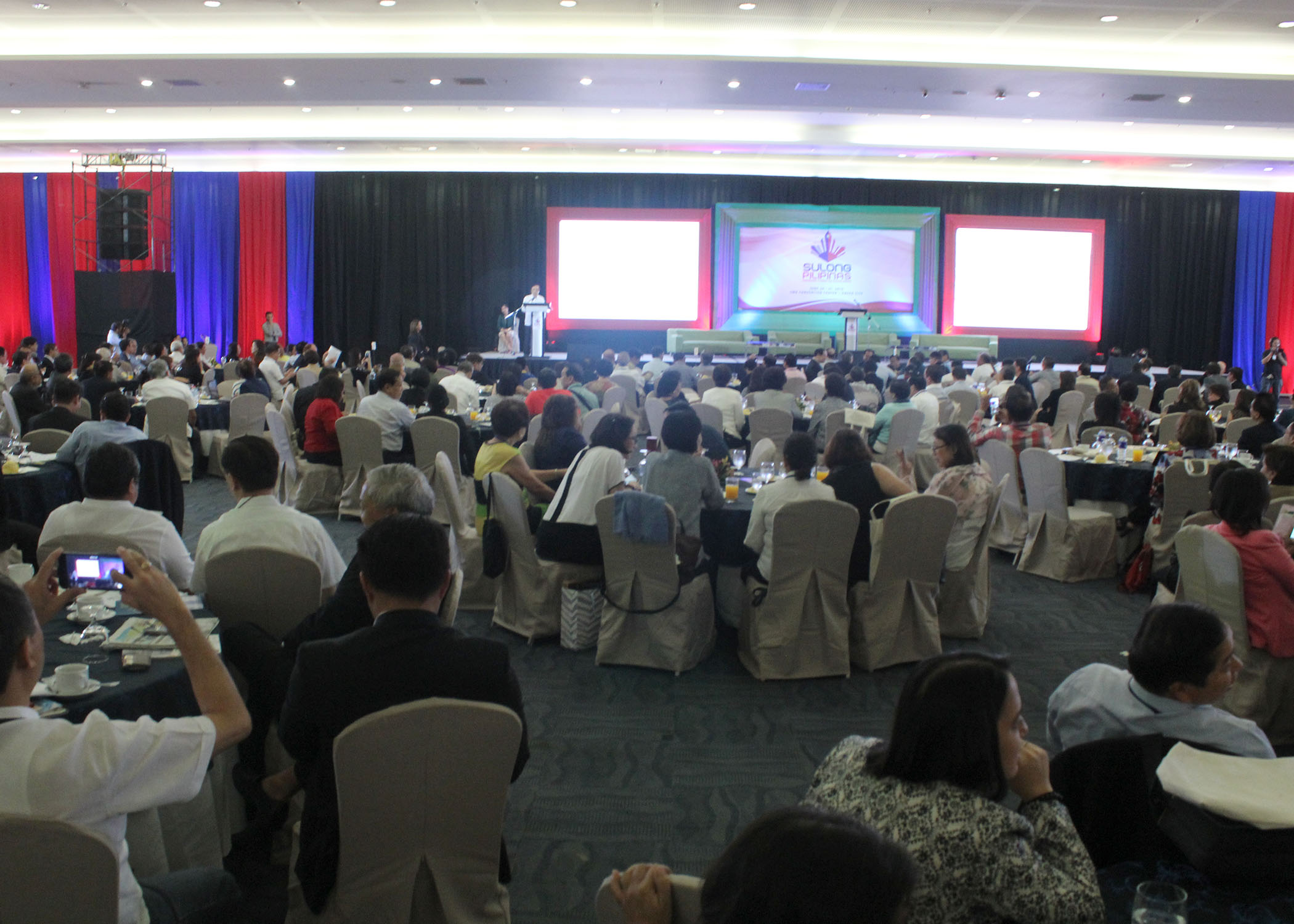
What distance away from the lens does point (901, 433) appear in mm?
7934

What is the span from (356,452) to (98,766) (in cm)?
606

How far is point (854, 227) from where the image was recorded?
59.4 feet

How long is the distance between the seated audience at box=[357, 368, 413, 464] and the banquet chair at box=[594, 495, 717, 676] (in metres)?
3.30

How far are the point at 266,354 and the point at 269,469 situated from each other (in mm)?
10351

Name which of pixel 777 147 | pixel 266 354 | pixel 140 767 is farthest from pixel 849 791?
pixel 777 147

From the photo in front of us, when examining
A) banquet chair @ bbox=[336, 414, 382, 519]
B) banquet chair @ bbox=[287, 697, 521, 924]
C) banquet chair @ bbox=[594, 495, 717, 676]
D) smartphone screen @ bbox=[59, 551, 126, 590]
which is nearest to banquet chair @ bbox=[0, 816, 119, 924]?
banquet chair @ bbox=[287, 697, 521, 924]

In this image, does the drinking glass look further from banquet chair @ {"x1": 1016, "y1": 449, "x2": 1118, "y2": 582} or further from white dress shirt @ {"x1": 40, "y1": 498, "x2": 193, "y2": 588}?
banquet chair @ {"x1": 1016, "y1": 449, "x2": 1118, "y2": 582}

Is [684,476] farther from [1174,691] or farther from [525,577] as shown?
[1174,691]

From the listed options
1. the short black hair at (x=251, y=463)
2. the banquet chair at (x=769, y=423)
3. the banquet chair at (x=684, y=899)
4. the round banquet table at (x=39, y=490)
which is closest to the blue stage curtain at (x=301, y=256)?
the banquet chair at (x=769, y=423)

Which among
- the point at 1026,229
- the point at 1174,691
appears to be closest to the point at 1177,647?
the point at 1174,691

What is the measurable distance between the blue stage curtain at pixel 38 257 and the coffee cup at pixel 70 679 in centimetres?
1909

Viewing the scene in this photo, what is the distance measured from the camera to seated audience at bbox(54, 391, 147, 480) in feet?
19.7

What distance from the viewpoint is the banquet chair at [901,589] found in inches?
183

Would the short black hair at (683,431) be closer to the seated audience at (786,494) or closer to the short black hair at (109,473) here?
the seated audience at (786,494)
